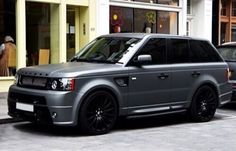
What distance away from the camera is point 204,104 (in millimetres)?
10891

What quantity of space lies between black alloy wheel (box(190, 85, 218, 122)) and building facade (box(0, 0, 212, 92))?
19.0ft

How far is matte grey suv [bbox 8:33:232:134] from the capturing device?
28.7ft

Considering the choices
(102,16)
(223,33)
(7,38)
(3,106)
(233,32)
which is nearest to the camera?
(3,106)

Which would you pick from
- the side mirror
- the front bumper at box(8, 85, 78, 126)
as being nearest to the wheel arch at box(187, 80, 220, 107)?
the side mirror

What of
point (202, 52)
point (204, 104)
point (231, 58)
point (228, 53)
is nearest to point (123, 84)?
point (204, 104)

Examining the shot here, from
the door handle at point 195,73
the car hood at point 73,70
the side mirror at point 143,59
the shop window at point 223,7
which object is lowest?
the door handle at point 195,73

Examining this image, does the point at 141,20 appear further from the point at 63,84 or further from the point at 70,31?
the point at 63,84

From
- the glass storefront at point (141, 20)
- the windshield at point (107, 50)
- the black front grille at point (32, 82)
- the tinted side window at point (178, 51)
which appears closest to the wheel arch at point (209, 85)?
the tinted side window at point (178, 51)

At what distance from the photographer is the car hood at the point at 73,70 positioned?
8.77 m

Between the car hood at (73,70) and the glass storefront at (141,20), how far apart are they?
8040 millimetres

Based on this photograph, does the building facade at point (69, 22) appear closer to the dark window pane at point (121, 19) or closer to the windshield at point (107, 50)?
the dark window pane at point (121, 19)

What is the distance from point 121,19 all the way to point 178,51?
7.33 meters

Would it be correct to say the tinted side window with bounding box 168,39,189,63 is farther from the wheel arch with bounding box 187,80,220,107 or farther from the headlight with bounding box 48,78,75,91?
the headlight with bounding box 48,78,75,91

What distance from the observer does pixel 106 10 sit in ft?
54.7
